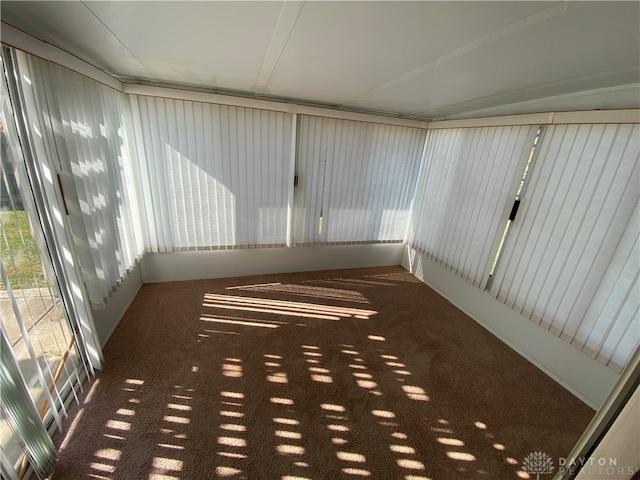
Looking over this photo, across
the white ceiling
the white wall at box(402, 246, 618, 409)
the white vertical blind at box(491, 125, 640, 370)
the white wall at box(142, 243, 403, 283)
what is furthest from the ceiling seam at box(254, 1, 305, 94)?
the white wall at box(402, 246, 618, 409)

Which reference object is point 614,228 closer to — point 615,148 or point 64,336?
point 615,148

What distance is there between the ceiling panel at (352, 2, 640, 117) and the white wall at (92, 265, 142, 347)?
291cm

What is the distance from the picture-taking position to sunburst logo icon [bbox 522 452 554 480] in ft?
4.90

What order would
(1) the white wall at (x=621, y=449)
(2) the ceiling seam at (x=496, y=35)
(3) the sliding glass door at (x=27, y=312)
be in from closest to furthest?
(1) the white wall at (x=621, y=449) → (2) the ceiling seam at (x=496, y=35) → (3) the sliding glass door at (x=27, y=312)

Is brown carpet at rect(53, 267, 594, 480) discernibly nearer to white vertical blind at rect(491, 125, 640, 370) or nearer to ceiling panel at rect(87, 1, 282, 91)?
white vertical blind at rect(491, 125, 640, 370)

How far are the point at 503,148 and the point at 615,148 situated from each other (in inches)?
32.3

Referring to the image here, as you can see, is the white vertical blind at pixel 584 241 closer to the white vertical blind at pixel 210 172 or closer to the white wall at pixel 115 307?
the white vertical blind at pixel 210 172

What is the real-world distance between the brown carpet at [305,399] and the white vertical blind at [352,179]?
122 centimetres

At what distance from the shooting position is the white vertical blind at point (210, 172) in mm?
2555

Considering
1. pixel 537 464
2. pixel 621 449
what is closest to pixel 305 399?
pixel 537 464

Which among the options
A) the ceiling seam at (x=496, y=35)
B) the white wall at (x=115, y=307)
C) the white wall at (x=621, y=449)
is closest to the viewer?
the white wall at (x=621, y=449)

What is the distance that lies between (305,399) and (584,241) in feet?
7.74

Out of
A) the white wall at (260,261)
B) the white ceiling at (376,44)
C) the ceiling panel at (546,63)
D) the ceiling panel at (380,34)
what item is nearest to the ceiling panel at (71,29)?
the white ceiling at (376,44)

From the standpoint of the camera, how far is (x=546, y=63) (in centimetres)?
132
